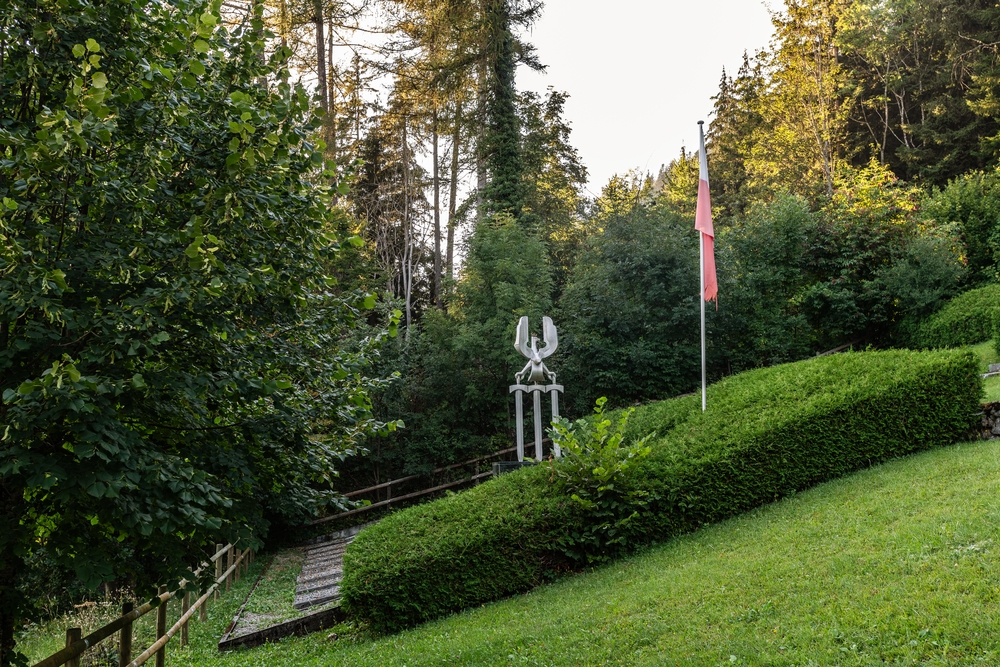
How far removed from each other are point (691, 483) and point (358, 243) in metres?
5.89

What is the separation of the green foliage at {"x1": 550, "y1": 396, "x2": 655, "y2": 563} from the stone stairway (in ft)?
10.8

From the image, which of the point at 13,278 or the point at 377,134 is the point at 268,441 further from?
the point at 377,134

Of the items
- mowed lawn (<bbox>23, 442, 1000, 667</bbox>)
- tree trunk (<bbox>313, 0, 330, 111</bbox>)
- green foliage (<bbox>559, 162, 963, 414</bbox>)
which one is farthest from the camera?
tree trunk (<bbox>313, 0, 330, 111</bbox>)

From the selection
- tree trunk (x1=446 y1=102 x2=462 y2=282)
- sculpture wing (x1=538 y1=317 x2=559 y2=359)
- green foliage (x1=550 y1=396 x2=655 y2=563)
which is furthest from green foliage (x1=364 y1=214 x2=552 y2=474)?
green foliage (x1=550 y1=396 x2=655 y2=563)

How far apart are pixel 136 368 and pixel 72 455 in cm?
48

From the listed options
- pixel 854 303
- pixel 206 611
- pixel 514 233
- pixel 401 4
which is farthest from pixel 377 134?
pixel 206 611

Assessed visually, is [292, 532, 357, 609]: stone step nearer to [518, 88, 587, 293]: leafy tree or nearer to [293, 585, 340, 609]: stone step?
[293, 585, 340, 609]: stone step

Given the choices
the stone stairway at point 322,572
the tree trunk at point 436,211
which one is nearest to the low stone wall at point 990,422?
the stone stairway at point 322,572

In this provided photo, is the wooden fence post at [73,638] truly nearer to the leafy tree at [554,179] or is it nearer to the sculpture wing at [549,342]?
the sculpture wing at [549,342]

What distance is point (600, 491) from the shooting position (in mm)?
8492

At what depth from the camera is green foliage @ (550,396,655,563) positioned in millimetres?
8383

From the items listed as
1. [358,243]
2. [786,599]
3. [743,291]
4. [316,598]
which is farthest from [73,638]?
[743,291]

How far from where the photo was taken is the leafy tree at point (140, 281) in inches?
121

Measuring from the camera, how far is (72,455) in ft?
10.7
